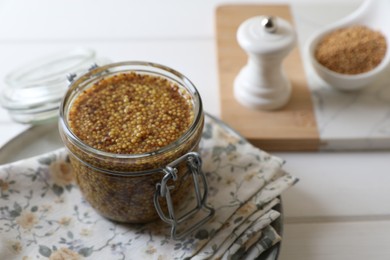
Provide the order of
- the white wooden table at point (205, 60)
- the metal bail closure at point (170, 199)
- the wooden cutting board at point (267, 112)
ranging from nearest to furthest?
1. the metal bail closure at point (170, 199)
2. the white wooden table at point (205, 60)
3. the wooden cutting board at point (267, 112)

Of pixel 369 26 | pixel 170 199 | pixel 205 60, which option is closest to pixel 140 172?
pixel 170 199

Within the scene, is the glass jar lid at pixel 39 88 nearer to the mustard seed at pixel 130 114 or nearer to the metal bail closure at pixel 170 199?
the mustard seed at pixel 130 114

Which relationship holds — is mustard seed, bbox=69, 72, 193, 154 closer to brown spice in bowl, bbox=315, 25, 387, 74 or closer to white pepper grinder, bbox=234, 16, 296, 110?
white pepper grinder, bbox=234, 16, 296, 110

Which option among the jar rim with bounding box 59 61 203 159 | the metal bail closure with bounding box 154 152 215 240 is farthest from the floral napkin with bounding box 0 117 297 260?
the jar rim with bounding box 59 61 203 159

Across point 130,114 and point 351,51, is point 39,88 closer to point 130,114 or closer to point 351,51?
point 130,114

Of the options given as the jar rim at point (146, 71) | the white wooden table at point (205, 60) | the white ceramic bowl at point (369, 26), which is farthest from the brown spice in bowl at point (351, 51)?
the jar rim at point (146, 71)

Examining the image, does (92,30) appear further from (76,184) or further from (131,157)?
(131,157)

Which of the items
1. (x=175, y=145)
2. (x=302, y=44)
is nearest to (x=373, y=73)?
(x=302, y=44)

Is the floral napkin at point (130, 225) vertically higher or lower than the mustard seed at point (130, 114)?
lower
